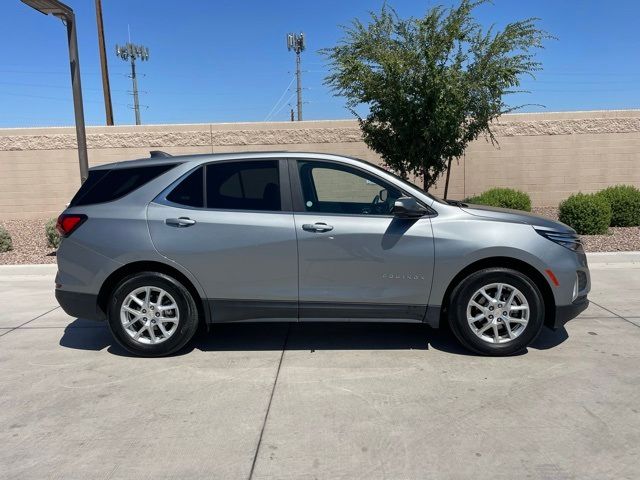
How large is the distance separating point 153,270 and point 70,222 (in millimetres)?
890

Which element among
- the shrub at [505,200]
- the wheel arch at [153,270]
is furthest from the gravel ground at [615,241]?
the wheel arch at [153,270]

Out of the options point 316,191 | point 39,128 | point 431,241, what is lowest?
point 431,241

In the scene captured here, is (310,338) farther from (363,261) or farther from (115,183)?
(115,183)

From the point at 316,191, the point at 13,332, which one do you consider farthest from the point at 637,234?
the point at 13,332

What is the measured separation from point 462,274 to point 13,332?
484cm

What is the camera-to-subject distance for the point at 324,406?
12.1 ft

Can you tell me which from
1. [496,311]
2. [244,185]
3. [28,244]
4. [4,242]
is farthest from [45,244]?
[496,311]

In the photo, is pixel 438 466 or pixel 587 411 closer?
pixel 438 466

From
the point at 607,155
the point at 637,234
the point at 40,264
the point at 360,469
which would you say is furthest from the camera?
the point at 607,155

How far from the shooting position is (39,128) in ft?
45.1

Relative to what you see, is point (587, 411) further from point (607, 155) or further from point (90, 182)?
point (607, 155)

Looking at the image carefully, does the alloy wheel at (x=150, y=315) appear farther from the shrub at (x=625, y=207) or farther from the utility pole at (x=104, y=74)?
the utility pole at (x=104, y=74)

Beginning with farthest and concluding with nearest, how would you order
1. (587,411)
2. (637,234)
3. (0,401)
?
(637,234) < (0,401) < (587,411)

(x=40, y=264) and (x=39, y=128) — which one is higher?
(x=39, y=128)
